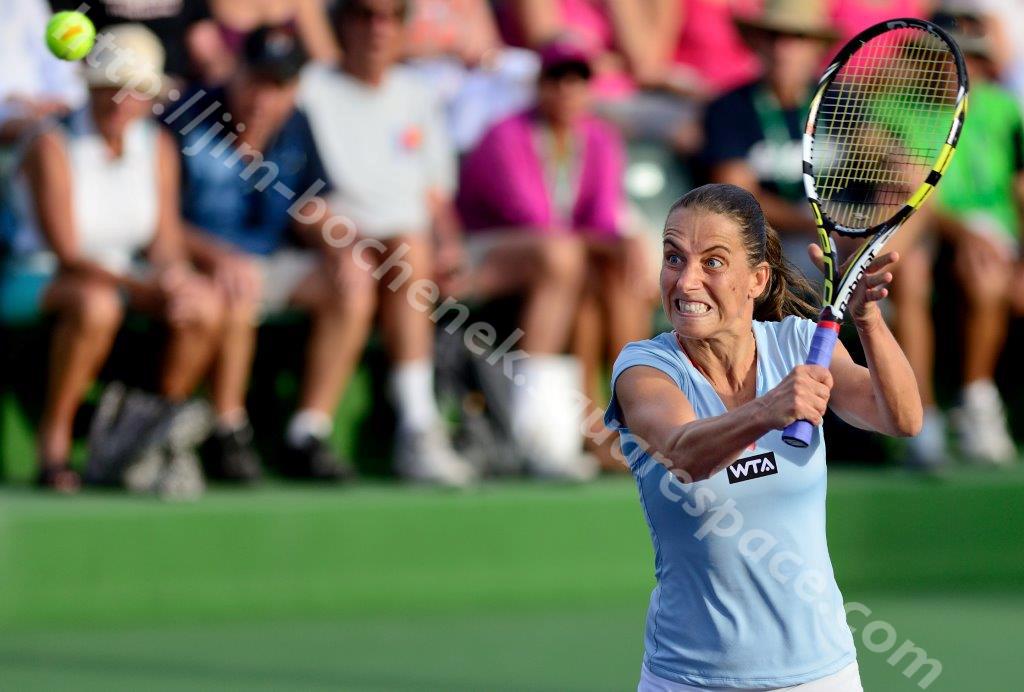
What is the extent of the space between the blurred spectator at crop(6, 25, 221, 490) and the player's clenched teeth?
3.28 m

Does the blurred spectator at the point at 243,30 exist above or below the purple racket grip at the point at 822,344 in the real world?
above

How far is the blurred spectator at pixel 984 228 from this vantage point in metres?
6.49

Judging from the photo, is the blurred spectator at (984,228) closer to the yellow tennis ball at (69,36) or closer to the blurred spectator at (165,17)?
the blurred spectator at (165,17)

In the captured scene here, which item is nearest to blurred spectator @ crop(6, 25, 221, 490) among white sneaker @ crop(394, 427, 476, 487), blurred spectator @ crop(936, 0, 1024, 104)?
white sneaker @ crop(394, 427, 476, 487)

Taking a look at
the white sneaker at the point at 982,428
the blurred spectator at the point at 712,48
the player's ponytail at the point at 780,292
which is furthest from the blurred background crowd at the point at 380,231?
the player's ponytail at the point at 780,292

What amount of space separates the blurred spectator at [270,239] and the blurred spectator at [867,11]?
9.40 ft

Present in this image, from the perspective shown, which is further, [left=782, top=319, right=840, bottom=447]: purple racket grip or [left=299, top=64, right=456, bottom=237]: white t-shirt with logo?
[left=299, top=64, right=456, bottom=237]: white t-shirt with logo

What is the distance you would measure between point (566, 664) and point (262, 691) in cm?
93

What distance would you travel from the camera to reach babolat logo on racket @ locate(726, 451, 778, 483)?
2.43m

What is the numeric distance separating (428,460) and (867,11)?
3502mm

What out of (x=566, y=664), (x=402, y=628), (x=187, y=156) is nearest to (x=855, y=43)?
(x=566, y=664)

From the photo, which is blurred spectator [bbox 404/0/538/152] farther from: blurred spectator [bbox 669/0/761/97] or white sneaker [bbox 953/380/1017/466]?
white sneaker [bbox 953/380/1017/466]

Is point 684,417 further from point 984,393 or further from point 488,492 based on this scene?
point 984,393

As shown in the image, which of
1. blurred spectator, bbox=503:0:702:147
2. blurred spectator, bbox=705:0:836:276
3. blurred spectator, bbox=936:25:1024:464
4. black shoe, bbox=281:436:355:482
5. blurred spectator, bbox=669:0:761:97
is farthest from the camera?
blurred spectator, bbox=669:0:761:97
